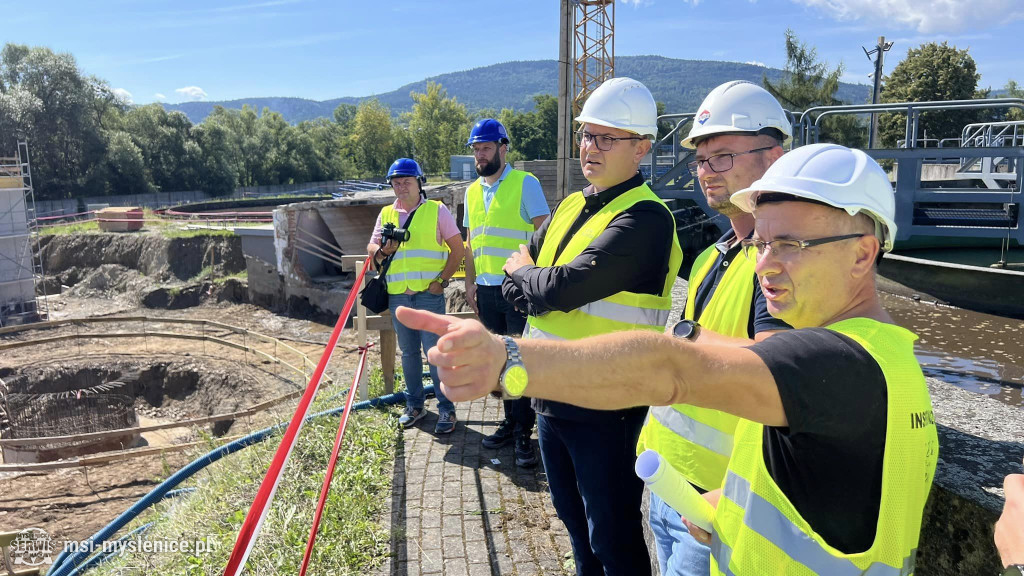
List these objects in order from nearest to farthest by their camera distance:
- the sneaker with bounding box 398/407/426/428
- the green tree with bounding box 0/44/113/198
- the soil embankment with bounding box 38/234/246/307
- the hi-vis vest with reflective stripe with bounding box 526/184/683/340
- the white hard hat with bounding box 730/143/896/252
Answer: the white hard hat with bounding box 730/143/896/252, the hi-vis vest with reflective stripe with bounding box 526/184/683/340, the sneaker with bounding box 398/407/426/428, the soil embankment with bounding box 38/234/246/307, the green tree with bounding box 0/44/113/198

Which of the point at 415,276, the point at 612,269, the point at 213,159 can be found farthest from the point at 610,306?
the point at 213,159

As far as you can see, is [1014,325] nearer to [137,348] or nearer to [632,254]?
[632,254]

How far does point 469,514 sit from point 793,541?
9.09 feet

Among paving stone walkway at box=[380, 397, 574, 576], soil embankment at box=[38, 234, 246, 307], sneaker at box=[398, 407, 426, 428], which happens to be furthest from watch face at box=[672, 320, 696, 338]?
soil embankment at box=[38, 234, 246, 307]

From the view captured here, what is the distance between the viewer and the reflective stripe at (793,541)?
119 cm

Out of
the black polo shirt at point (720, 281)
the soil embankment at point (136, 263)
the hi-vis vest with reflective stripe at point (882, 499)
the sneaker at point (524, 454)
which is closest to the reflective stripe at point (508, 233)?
the sneaker at point (524, 454)

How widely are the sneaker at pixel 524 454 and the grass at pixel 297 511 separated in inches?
34.0

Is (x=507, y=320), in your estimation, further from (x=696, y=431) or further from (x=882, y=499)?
(x=882, y=499)

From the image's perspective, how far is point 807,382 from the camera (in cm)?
109

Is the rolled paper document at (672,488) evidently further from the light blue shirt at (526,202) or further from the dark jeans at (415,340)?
the dark jeans at (415,340)

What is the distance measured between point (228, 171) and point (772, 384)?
59095mm

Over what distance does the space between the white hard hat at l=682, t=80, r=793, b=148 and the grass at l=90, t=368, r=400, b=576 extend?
8.68 ft

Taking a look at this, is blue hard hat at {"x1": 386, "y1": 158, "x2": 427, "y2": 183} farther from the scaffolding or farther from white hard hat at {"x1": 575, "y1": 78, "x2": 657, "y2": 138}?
the scaffolding

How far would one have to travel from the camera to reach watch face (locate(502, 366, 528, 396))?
1134 mm
